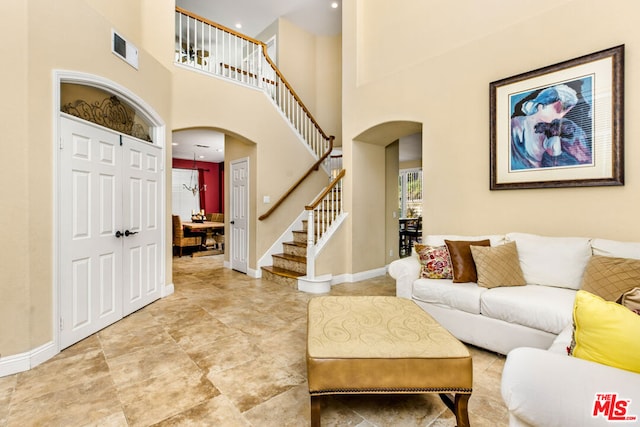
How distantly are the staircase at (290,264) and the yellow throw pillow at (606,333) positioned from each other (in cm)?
369

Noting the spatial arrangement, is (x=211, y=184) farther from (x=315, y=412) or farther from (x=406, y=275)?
(x=315, y=412)

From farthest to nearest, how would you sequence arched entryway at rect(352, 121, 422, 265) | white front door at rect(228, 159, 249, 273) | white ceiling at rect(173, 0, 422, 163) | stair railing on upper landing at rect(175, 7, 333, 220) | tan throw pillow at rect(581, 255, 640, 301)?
white ceiling at rect(173, 0, 422, 163), white front door at rect(228, 159, 249, 273), stair railing on upper landing at rect(175, 7, 333, 220), arched entryway at rect(352, 121, 422, 265), tan throw pillow at rect(581, 255, 640, 301)

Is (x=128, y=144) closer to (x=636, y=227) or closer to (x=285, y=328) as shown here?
(x=285, y=328)

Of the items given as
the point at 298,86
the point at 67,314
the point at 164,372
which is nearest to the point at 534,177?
the point at 164,372

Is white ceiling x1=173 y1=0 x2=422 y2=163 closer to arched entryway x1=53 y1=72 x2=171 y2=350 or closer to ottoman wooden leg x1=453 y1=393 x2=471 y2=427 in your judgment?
arched entryway x1=53 y1=72 x2=171 y2=350

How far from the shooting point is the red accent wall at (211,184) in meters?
10.7

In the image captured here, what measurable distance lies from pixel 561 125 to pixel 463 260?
154cm

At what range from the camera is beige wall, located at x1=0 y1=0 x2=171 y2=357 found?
7.19ft

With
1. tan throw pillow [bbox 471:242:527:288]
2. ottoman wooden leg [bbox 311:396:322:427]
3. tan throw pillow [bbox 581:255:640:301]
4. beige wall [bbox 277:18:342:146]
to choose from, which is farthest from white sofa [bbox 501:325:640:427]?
beige wall [bbox 277:18:342:146]

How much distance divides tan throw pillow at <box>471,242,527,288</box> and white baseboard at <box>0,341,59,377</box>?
3.64 meters

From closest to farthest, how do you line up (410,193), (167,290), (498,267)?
(498,267), (167,290), (410,193)

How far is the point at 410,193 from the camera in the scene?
10.2 metres

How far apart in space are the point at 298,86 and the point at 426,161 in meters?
4.51

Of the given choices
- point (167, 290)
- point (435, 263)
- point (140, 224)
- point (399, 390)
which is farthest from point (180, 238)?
point (399, 390)
